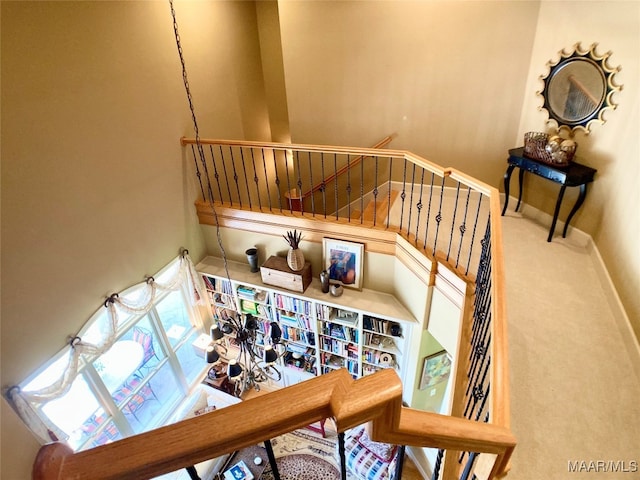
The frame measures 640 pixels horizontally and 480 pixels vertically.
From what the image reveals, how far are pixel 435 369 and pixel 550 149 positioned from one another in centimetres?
288

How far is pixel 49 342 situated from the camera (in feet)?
10.5

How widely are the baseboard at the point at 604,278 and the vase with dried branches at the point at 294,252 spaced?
2833 mm

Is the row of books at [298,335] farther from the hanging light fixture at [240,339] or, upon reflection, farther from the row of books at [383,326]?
the hanging light fixture at [240,339]

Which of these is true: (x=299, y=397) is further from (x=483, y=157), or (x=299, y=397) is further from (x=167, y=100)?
(x=483, y=157)

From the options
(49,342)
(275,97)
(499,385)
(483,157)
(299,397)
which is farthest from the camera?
(275,97)

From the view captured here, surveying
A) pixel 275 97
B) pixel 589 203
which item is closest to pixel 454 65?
pixel 589 203

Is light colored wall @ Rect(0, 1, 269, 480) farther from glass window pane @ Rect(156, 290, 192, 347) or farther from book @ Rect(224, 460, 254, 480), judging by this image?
book @ Rect(224, 460, 254, 480)

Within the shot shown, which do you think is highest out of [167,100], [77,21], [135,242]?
[77,21]

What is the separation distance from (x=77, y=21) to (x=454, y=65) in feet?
13.3

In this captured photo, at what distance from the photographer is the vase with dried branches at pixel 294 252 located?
4.20 metres

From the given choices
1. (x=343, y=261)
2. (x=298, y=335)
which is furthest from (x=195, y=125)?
(x=298, y=335)

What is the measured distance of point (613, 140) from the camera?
3352 mm

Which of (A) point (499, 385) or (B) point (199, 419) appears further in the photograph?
(A) point (499, 385)

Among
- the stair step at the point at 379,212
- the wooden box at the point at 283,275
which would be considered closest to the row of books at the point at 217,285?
the wooden box at the point at 283,275
